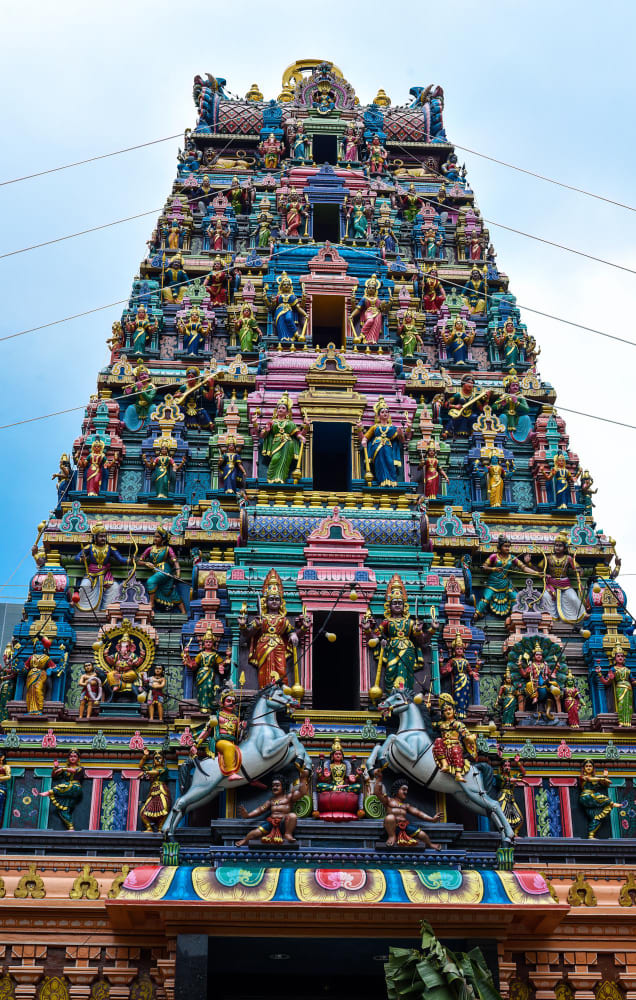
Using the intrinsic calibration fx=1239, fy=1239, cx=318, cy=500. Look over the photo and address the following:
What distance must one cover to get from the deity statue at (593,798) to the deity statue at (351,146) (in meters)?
23.6

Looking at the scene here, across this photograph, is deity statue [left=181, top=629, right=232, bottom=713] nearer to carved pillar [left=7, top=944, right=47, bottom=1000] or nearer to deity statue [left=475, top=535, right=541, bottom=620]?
carved pillar [left=7, top=944, right=47, bottom=1000]

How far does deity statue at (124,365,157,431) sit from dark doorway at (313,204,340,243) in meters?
9.08

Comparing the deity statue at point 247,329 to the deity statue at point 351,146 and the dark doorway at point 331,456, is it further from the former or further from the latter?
the deity statue at point 351,146

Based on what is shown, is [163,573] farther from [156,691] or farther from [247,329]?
[247,329]

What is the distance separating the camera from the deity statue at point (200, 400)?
105 ft

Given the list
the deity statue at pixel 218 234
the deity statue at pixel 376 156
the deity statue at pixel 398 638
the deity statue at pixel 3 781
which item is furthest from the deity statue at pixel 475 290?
the deity statue at pixel 3 781

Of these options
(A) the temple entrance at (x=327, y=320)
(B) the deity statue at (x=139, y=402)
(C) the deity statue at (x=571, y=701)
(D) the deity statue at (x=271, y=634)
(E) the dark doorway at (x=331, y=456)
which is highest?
(A) the temple entrance at (x=327, y=320)

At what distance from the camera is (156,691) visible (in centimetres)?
2581

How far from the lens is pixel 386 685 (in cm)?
2545

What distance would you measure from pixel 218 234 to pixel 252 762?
19.4 meters

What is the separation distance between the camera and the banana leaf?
19.5 meters

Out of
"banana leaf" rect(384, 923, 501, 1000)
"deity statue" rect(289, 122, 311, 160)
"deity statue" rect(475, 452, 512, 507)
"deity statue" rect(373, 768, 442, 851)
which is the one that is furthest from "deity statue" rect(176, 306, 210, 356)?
"banana leaf" rect(384, 923, 501, 1000)

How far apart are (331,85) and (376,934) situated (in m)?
32.3

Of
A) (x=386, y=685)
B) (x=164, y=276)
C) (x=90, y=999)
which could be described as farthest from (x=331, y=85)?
(x=90, y=999)
